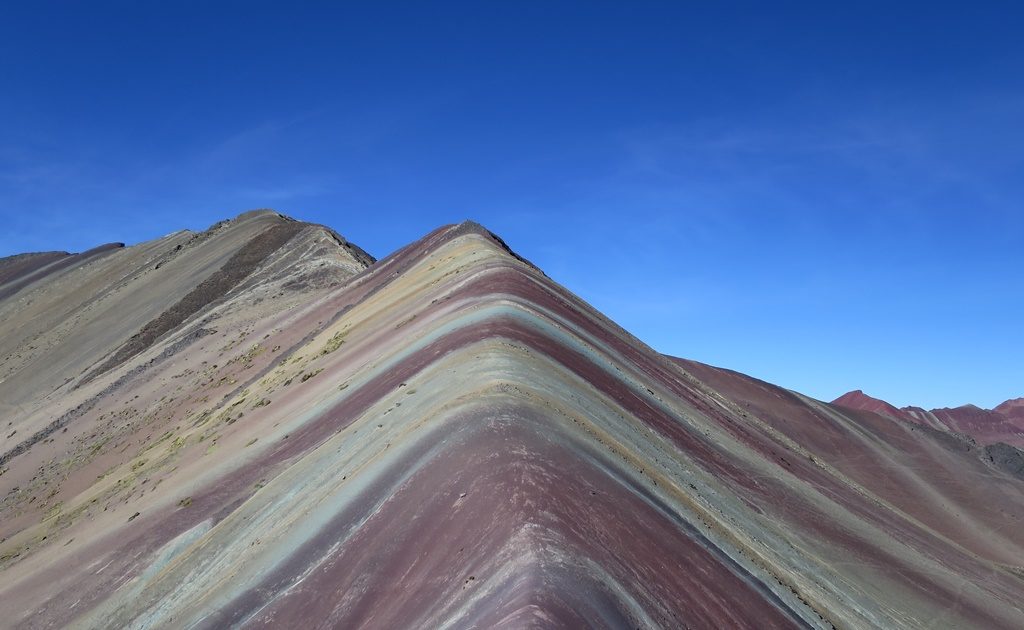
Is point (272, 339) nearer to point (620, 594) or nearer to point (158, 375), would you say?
point (158, 375)

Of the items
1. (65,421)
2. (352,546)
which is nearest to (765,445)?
(352,546)

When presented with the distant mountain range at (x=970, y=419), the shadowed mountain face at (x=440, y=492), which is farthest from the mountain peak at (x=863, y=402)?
the shadowed mountain face at (x=440, y=492)

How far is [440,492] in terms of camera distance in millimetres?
11141

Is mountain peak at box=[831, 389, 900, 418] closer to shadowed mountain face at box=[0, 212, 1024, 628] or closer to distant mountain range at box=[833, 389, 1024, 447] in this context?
distant mountain range at box=[833, 389, 1024, 447]

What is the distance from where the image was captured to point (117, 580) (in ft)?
58.9

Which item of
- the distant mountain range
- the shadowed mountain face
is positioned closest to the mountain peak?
the distant mountain range

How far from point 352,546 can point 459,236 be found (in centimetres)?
2565

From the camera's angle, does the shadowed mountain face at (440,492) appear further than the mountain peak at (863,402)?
No

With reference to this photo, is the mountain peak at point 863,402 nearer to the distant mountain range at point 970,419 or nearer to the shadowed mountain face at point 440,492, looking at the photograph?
the distant mountain range at point 970,419

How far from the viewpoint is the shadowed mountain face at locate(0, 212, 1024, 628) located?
32.5 ft

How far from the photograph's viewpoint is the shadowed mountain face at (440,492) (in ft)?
32.5

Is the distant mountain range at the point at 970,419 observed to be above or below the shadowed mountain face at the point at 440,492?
above

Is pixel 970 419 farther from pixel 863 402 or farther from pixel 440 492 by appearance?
pixel 440 492

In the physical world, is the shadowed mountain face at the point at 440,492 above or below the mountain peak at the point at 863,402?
below
